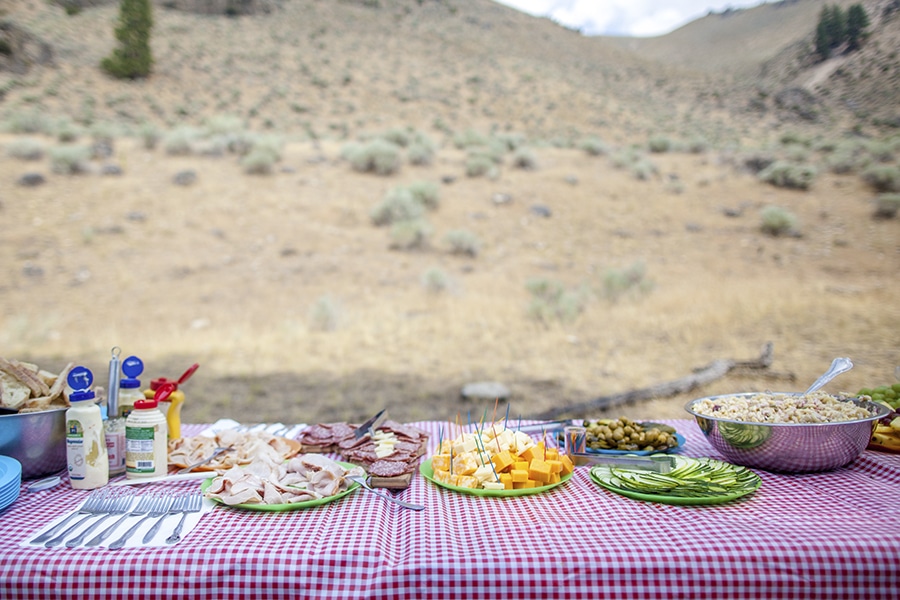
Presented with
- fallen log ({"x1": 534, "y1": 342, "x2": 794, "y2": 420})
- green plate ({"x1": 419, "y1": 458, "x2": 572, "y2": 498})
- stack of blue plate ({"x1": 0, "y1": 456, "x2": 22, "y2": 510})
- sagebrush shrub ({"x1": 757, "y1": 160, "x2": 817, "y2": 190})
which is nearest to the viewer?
stack of blue plate ({"x1": 0, "y1": 456, "x2": 22, "y2": 510})

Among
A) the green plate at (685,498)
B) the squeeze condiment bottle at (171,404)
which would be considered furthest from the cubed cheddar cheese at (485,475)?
the squeeze condiment bottle at (171,404)

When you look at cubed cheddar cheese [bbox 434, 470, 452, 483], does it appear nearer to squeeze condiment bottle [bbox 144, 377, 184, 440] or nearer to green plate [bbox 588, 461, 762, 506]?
green plate [bbox 588, 461, 762, 506]

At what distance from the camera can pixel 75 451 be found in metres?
1.82

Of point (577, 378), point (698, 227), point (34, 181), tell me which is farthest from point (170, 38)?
point (577, 378)

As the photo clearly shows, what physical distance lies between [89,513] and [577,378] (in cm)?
582

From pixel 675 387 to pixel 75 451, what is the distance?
5323 mm

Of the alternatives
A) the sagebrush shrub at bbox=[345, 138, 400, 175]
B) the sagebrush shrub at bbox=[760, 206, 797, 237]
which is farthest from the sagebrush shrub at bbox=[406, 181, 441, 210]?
the sagebrush shrub at bbox=[760, 206, 797, 237]

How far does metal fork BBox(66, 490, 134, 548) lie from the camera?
1471 mm

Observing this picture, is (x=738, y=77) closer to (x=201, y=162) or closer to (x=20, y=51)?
(x=201, y=162)

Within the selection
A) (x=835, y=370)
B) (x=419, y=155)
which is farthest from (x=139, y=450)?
(x=419, y=155)

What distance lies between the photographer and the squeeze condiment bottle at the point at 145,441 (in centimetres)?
184

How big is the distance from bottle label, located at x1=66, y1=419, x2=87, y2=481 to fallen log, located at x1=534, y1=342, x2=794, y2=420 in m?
4.23

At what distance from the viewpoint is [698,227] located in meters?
13.1

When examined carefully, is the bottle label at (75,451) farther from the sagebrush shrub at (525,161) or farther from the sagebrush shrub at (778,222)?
the sagebrush shrub at (525,161)
